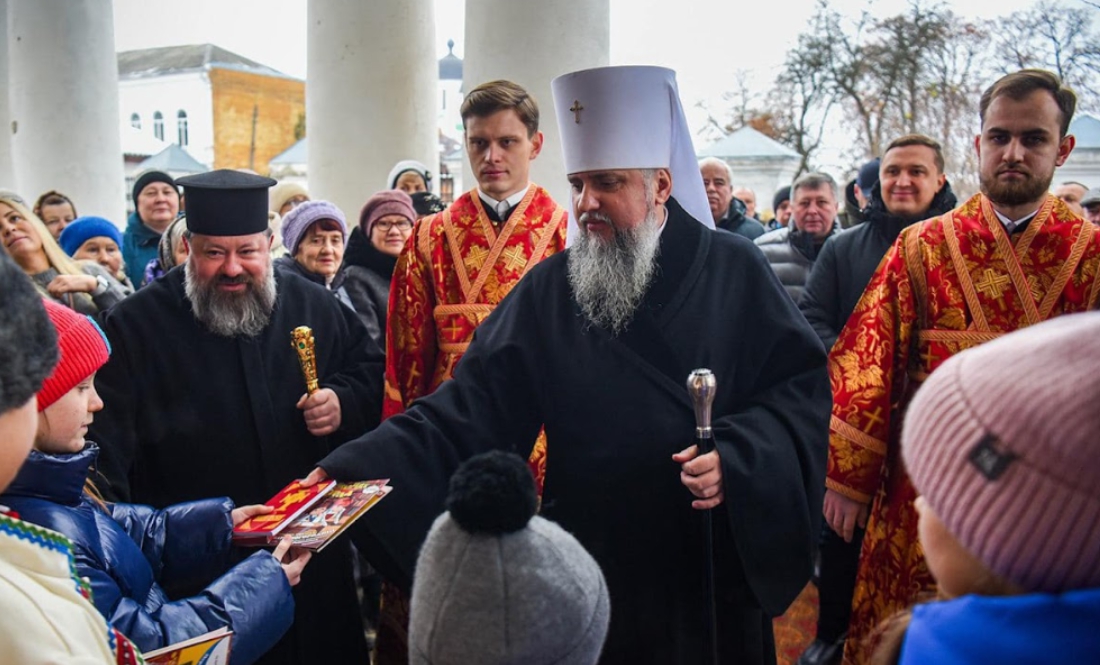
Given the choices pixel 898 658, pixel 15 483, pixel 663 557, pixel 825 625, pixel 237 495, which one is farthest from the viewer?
pixel 825 625

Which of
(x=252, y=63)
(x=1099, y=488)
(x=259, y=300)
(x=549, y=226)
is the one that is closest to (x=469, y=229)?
(x=549, y=226)

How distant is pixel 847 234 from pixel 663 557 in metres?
2.71

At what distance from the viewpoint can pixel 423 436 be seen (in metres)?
2.58

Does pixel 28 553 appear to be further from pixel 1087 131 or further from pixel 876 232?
pixel 1087 131

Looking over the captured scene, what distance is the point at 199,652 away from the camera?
1.89 m

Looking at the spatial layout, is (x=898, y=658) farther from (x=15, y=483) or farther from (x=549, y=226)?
(x=549, y=226)

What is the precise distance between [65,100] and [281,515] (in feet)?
24.1

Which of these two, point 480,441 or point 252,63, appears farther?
point 252,63

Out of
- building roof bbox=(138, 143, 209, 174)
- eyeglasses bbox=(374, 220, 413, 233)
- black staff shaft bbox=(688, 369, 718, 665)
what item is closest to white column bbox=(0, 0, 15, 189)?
eyeglasses bbox=(374, 220, 413, 233)

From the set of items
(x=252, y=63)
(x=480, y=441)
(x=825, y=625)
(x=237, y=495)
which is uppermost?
(x=252, y=63)

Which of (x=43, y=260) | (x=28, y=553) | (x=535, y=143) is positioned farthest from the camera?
(x=43, y=260)

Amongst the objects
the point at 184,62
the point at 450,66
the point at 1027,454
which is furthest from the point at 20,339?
the point at 184,62

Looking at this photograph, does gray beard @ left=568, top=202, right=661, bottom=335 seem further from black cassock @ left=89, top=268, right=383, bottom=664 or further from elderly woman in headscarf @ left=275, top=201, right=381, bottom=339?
elderly woman in headscarf @ left=275, top=201, right=381, bottom=339

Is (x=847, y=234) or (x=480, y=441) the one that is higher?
(x=847, y=234)
